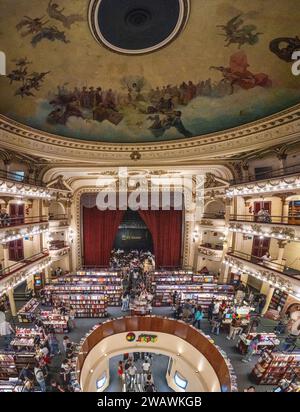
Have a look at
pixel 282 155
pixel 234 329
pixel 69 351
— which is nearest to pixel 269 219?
pixel 282 155

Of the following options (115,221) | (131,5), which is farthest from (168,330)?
(131,5)

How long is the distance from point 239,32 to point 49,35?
5.93 m

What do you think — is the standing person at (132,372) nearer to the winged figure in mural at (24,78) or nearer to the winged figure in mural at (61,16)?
the winged figure in mural at (24,78)

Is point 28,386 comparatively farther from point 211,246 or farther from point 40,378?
point 211,246

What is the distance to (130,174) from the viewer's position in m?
14.6

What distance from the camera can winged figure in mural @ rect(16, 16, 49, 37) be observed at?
6262 mm

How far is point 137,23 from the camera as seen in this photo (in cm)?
662

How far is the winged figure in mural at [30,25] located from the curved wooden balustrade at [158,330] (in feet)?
37.2

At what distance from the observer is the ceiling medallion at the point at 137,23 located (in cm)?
614

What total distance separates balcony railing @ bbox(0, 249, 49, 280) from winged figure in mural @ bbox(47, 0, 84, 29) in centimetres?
915

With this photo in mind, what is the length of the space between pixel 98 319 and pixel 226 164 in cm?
1098

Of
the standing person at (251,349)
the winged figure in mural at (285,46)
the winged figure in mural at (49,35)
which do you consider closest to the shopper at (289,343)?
the standing person at (251,349)
